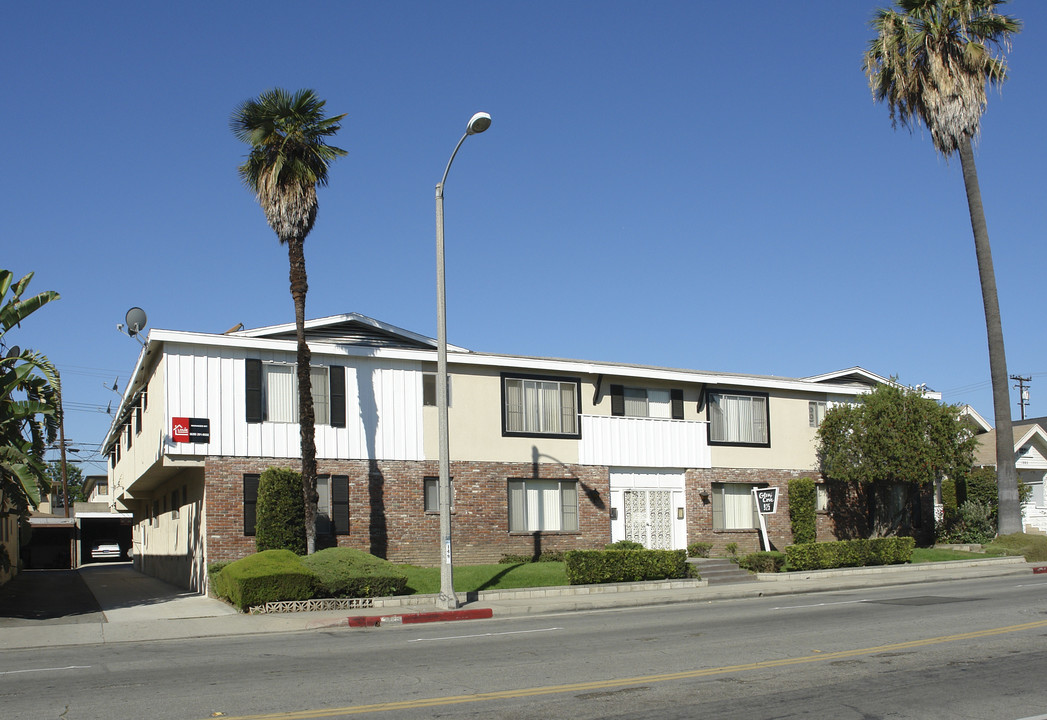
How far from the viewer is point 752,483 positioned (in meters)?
33.4

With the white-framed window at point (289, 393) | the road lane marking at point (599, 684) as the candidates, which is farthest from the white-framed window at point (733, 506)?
the road lane marking at point (599, 684)

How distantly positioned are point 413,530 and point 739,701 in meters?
18.3

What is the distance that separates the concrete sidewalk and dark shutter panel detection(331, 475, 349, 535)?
3935mm

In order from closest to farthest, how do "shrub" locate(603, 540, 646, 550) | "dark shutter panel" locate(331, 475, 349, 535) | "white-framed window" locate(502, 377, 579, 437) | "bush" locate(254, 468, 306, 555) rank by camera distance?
"bush" locate(254, 468, 306, 555), "dark shutter panel" locate(331, 475, 349, 535), "shrub" locate(603, 540, 646, 550), "white-framed window" locate(502, 377, 579, 437)

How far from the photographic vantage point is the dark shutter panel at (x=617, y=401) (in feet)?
102

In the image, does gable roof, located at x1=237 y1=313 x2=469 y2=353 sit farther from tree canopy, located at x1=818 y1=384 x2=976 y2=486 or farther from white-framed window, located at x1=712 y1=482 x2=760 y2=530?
tree canopy, located at x1=818 y1=384 x2=976 y2=486

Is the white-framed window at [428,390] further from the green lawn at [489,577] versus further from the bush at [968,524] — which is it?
the bush at [968,524]

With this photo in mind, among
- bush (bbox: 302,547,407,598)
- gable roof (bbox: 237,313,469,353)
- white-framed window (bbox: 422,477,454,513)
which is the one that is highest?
gable roof (bbox: 237,313,469,353)

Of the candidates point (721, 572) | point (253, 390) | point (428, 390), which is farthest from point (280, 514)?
point (721, 572)

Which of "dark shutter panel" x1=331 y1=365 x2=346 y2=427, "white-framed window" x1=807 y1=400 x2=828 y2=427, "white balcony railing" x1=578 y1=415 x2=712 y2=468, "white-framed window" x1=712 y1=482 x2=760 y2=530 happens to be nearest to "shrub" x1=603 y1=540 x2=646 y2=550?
"white balcony railing" x1=578 y1=415 x2=712 y2=468

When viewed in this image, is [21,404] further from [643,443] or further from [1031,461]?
[1031,461]

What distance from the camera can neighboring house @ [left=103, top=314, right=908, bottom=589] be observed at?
25.0 metres

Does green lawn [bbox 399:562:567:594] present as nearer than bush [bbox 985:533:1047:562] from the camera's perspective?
Yes

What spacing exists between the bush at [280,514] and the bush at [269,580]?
2.59 meters
